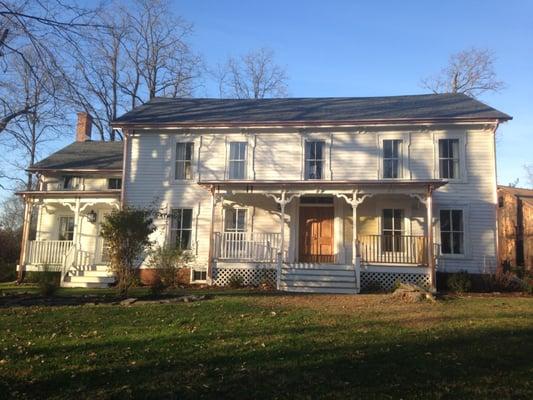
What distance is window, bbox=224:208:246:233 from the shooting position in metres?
18.4

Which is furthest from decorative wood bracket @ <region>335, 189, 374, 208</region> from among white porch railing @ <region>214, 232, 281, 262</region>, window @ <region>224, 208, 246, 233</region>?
window @ <region>224, 208, 246, 233</region>

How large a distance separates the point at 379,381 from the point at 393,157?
538 inches

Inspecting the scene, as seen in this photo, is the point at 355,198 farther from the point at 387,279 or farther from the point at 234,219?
the point at 234,219

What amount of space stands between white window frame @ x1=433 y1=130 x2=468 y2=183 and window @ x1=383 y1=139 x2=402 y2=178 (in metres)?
1.27

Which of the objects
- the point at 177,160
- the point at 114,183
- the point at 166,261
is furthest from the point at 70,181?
A: the point at 166,261

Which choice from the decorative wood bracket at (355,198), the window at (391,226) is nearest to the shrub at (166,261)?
the decorative wood bracket at (355,198)

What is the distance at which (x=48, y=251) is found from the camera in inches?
766

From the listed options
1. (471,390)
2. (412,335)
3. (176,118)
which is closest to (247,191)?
(176,118)

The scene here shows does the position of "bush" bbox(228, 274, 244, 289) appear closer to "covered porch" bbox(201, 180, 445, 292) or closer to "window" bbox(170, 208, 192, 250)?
"covered porch" bbox(201, 180, 445, 292)

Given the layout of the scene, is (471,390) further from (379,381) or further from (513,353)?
(513,353)

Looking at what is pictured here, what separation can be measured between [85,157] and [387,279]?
15199 mm

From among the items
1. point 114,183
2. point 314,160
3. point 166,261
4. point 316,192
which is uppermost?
point 314,160

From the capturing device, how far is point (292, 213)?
18078 mm

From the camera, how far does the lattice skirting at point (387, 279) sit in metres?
15.7
